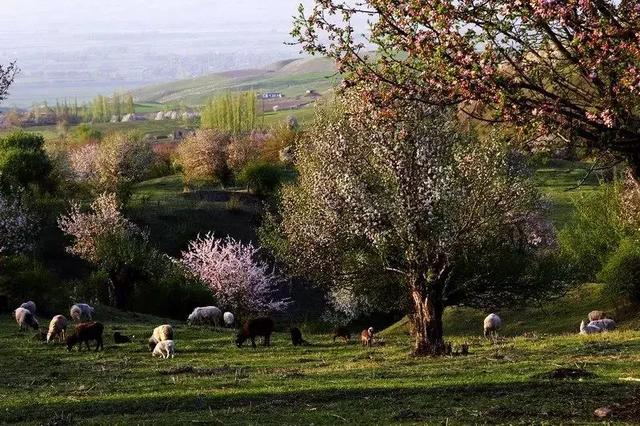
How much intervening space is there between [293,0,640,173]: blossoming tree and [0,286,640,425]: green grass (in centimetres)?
556

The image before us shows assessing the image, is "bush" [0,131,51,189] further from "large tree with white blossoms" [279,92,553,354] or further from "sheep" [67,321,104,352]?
"large tree with white blossoms" [279,92,553,354]

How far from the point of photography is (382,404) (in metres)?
18.8

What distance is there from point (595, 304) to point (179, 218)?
59228 mm

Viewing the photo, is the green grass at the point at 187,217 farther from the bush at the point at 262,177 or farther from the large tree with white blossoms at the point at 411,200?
the large tree with white blossoms at the point at 411,200

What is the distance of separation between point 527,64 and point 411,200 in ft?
60.3

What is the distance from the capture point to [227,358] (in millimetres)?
34375

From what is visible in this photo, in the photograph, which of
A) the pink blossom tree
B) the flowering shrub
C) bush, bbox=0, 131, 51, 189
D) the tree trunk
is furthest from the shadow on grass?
bush, bbox=0, 131, 51, 189

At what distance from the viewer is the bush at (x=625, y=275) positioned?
54.1m

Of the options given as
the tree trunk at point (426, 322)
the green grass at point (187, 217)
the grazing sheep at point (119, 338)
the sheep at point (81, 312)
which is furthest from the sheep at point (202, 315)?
the green grass at point (187, 217)

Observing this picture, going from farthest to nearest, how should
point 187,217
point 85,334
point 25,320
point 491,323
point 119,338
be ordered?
point 187,217, point 491,323, point 25,320, point 119,338, point 85,334

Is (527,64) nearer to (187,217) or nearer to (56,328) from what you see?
(56,328)

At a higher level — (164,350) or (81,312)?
(164,350)

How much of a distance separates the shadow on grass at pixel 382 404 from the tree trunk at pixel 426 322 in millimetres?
10772

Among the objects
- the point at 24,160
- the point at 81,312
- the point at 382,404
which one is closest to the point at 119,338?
the point at 81,312
